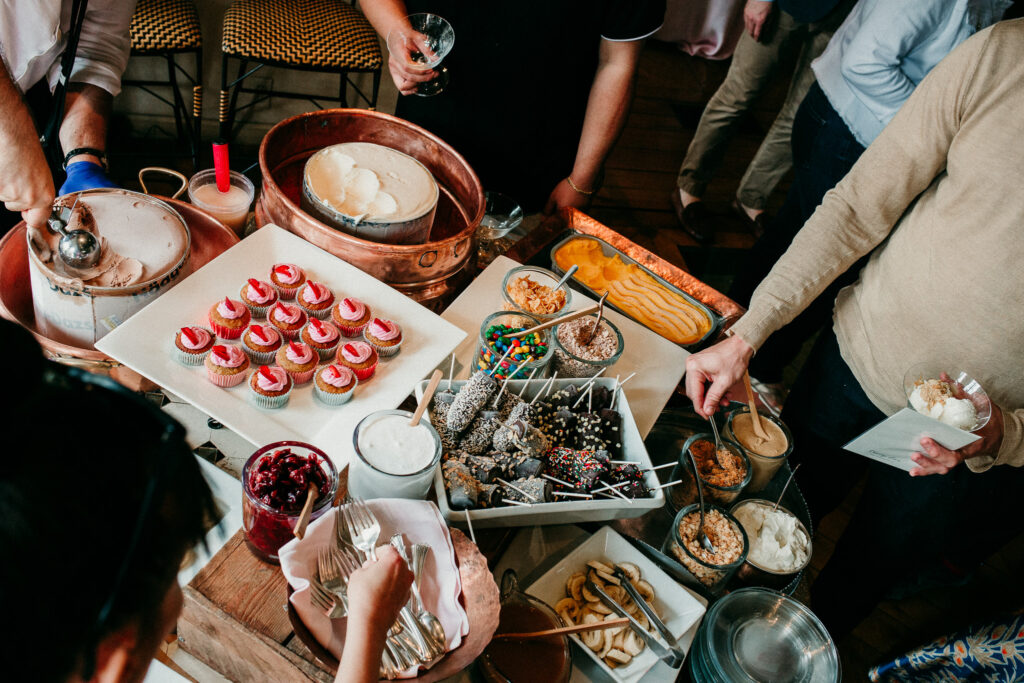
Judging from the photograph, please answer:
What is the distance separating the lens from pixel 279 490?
3.43 ft

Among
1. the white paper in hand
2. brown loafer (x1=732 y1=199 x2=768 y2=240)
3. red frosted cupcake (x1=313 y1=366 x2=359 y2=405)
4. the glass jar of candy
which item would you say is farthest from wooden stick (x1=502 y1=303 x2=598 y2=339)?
brown loafer (x1=732 y1=199 x2=768 y2=240)

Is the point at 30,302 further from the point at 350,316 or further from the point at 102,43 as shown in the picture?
the point at 102,43

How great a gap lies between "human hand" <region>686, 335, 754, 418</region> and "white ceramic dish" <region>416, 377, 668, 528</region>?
216 millimetres

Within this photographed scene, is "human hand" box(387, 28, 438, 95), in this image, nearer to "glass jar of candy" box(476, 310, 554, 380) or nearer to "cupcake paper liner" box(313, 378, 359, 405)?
"glass jar of candy" box(476, 310, 554, 380)

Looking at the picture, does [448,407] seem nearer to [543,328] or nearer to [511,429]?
[511,429]

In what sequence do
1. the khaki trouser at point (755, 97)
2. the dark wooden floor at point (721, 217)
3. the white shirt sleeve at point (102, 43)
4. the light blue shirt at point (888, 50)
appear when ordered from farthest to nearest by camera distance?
the khaki trouser at point (755, 97) → the dark wooden floor at point (721, 217) → the light blue shirt at point (888, 50) → the white shirt sleeve at point (102, 43)

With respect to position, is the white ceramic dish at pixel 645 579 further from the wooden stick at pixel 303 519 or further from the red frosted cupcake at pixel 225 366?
the red frosted cupcake at pixel 225 366

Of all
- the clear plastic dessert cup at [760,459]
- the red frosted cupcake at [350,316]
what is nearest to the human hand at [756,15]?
the clear plastic dessert cup at [760,459]

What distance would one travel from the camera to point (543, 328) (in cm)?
148

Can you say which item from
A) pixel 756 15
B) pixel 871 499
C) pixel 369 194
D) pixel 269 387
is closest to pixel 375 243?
pixel 369 194

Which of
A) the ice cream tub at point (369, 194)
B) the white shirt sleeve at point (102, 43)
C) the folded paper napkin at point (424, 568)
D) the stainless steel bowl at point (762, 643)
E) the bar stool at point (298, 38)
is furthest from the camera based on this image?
the bar stool at point (298, 38)

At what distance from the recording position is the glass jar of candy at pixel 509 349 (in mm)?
1421

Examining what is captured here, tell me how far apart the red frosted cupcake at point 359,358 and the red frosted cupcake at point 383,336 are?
3 centimetres

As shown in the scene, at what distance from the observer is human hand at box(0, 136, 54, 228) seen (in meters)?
1.24
